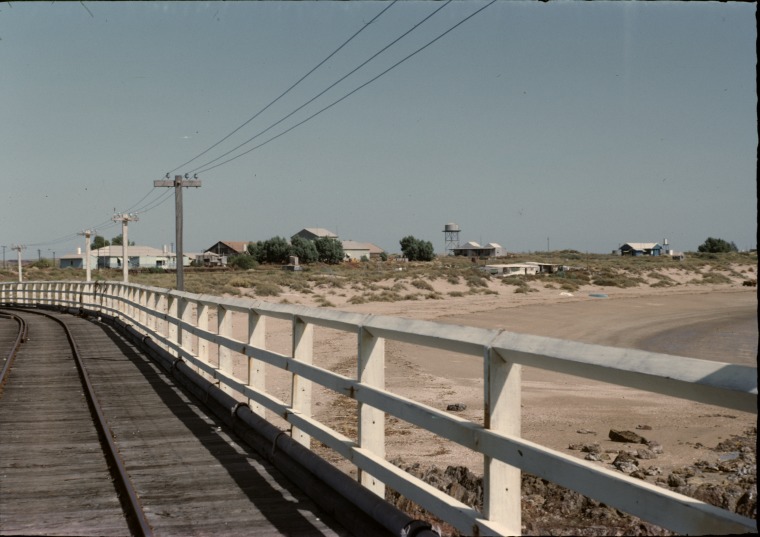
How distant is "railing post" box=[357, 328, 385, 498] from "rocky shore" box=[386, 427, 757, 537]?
1.10 meters

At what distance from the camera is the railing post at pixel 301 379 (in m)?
7.32

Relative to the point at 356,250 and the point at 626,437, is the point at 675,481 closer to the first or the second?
the point at 626,437

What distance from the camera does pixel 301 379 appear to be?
7.58 m

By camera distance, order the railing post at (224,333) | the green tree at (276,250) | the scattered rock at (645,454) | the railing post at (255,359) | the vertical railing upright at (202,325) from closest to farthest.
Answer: the railing post at (255,359), the railing post at (224,333), the vertical railing upright at (202,325), the scattered rock at (645,454), the green tree at (276,250)

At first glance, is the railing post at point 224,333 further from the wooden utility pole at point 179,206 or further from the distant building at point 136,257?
the distant building at point 136,257

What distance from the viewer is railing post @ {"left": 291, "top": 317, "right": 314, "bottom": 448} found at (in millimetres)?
7320

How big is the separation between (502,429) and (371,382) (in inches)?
74.3

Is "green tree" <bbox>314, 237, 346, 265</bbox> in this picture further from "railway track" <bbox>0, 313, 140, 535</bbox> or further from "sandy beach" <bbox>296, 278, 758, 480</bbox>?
"railway track" <bbox>0, 313, 140, 535</bbox>

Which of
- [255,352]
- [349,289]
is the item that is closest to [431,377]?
[255,352]

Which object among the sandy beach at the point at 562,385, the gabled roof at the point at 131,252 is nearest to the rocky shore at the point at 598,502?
the sandy beach at the point at 562,385

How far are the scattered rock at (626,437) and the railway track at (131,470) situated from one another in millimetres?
7083

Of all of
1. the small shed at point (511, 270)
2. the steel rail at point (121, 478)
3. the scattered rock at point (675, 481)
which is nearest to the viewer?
the steel rail at point (121, 478)

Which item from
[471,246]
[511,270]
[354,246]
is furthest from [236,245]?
[511,270]

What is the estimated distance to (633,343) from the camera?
120 feet
